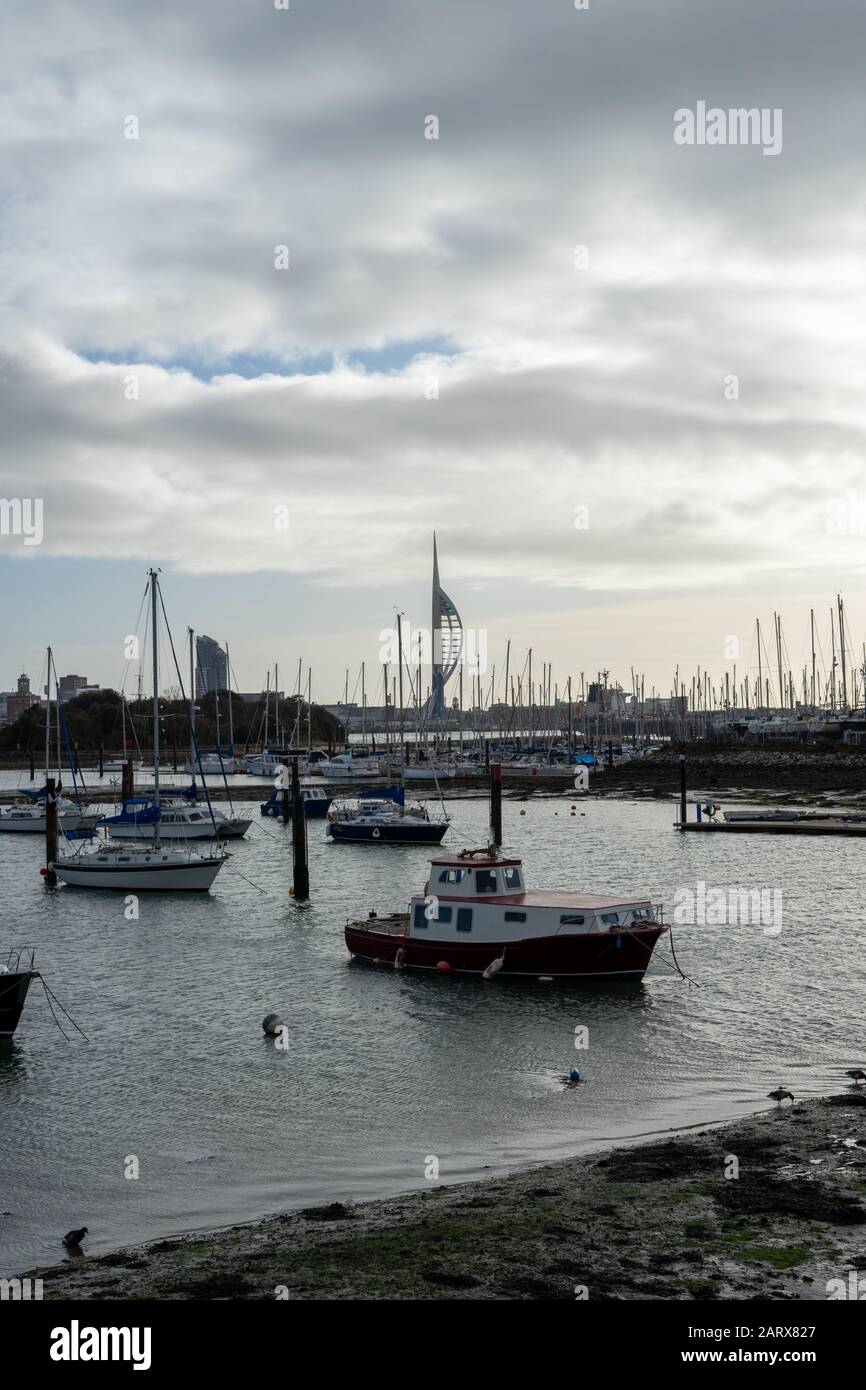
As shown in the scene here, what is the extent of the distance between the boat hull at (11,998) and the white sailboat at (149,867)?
24390 millimetres

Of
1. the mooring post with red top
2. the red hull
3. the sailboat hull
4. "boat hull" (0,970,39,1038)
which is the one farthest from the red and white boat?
the mooring post with red top

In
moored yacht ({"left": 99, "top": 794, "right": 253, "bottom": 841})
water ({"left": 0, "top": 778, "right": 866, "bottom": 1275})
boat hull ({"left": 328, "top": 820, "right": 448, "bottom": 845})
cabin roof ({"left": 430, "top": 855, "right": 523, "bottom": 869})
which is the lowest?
water ({"left": 0, "top": 778, "right": 866, "bottom": 1275})

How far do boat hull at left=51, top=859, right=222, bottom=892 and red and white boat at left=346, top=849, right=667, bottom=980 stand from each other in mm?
18858

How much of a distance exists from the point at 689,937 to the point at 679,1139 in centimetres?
2216

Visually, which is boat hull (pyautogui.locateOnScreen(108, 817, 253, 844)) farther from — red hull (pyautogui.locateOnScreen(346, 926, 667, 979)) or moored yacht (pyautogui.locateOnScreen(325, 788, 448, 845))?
red hull (pyautogui.locateOnScreen(346, 926, 667, 979))

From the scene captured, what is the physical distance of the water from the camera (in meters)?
20.2

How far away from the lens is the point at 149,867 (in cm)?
5462

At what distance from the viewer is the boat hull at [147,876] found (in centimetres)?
5397

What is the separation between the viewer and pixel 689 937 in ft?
138

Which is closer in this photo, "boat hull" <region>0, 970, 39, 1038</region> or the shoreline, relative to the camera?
the shoreline

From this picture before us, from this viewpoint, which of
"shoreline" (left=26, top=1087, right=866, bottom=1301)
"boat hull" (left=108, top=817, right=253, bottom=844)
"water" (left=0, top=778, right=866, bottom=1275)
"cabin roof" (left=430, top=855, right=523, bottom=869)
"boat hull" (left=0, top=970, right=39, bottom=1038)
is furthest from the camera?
"boat hull" (left=108, top=817, right=253, bottom=844)

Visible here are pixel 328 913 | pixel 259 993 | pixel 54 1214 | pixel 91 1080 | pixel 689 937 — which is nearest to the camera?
pixel 54 1214

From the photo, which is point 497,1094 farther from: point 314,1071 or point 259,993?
point 259,993
